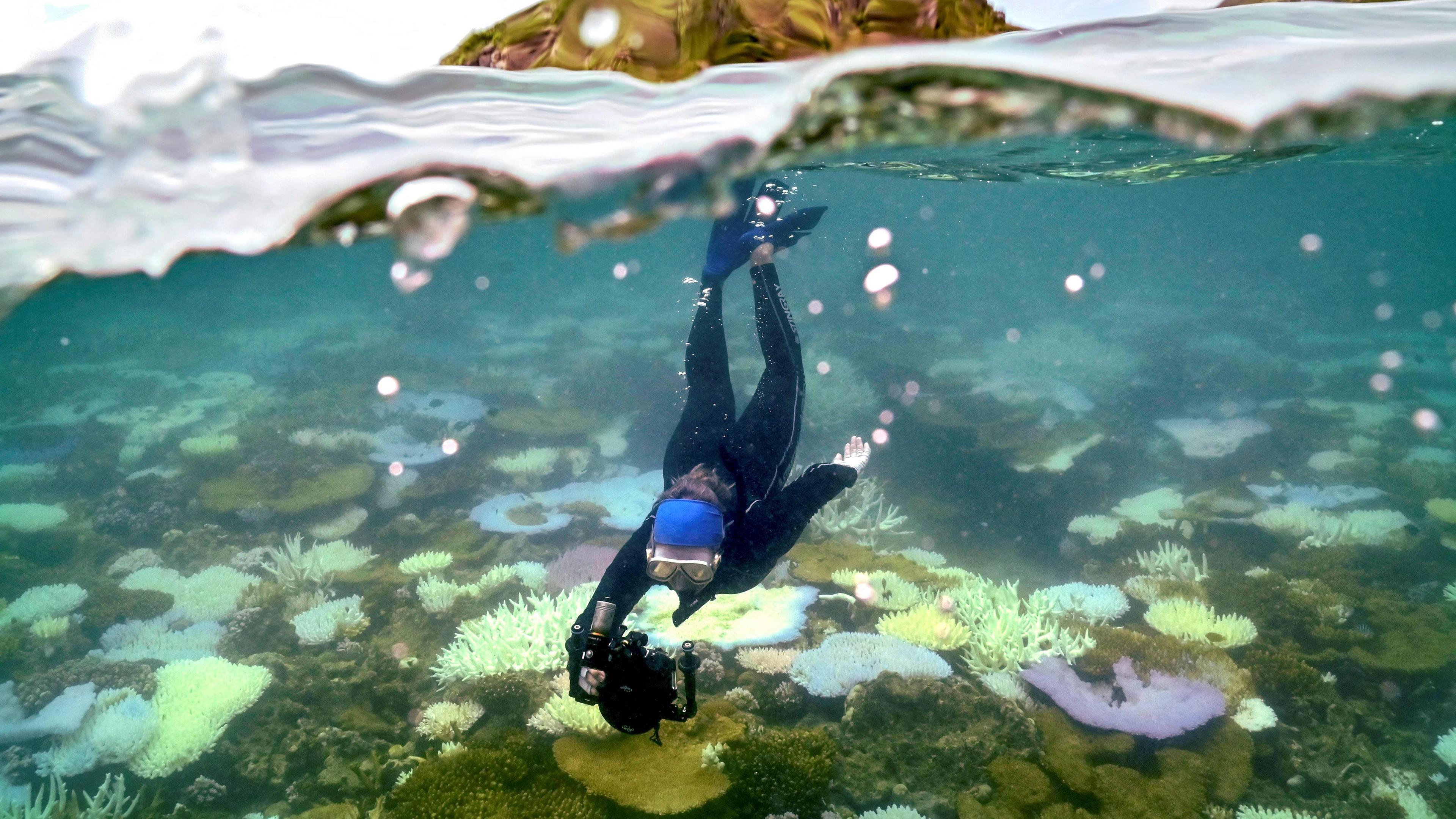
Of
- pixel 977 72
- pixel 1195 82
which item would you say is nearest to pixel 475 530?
pixel 977 72

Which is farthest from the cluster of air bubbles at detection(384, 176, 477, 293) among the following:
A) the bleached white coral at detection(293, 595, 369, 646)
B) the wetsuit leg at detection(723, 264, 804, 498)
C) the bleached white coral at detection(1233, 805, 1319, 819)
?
the bleached white coral at detection(1233, 805, 1319, 819)

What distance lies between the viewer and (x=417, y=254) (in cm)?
666

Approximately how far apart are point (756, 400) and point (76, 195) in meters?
5.46

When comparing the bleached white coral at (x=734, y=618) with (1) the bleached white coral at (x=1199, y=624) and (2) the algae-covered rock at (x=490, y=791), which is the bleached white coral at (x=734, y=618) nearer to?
(2) the algae-covered rock at (x=490, y=791)

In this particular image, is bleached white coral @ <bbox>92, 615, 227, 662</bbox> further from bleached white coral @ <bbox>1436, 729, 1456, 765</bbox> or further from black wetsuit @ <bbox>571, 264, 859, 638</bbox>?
bleached white coral @ <bbox>1436, 729, 1456, 765</bbox>

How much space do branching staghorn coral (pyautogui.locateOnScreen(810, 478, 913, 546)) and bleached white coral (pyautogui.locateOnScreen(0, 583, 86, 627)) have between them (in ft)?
32.7

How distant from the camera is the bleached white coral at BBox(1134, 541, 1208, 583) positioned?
28.5 feet

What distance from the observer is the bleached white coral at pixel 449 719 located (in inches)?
217

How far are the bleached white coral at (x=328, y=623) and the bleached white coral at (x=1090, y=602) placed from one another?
25.9 ft

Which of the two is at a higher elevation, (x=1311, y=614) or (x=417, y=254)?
(x=417, y=254)

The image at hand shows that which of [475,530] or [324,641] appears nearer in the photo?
[324,641]

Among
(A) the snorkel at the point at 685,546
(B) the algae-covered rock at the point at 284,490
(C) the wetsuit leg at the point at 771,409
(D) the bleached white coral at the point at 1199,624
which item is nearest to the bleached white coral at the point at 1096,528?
(D) the bleached white coral at the point at 1199,624

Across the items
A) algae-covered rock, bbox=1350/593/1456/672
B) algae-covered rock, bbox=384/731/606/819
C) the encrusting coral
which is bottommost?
algae-covered rock, bbox=1350/593/1456/672

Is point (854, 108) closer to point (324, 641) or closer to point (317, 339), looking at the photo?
point (324, 641)
